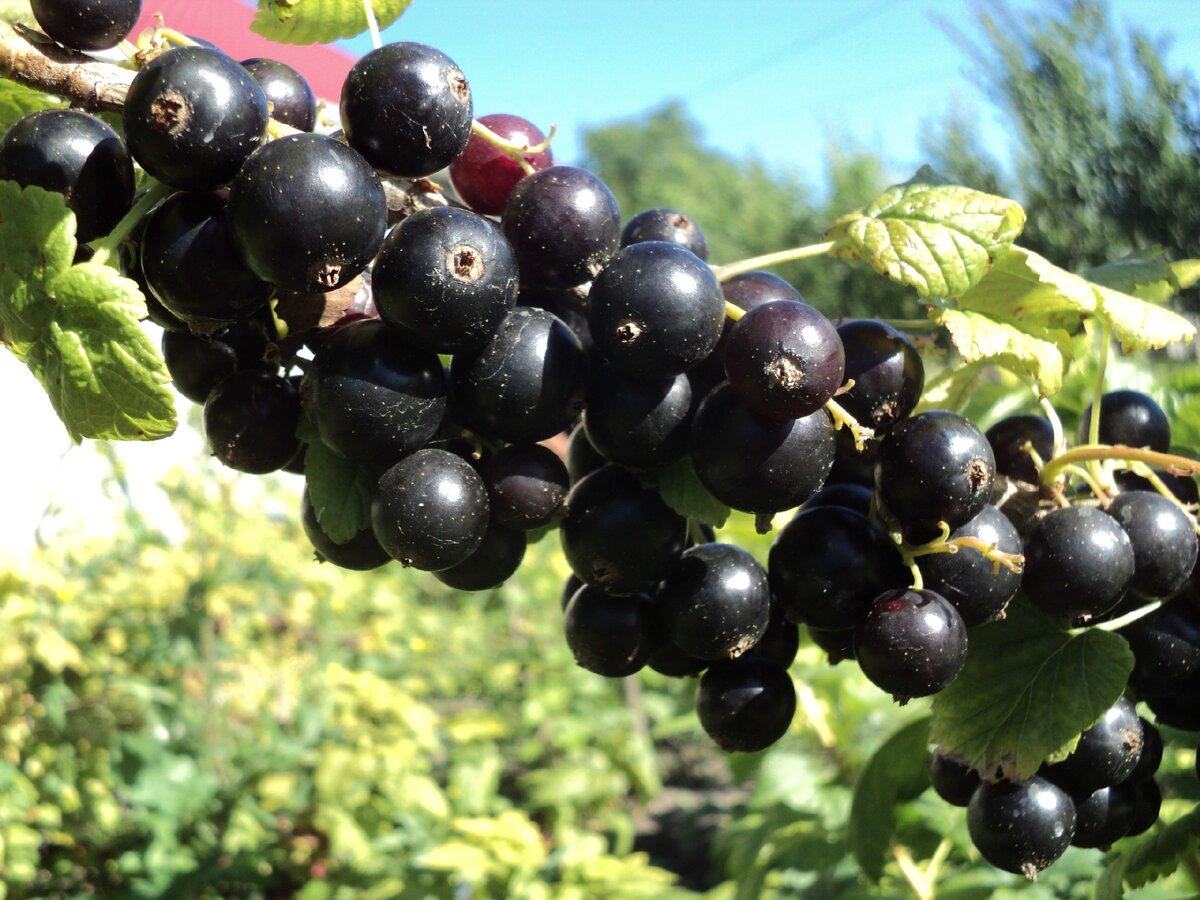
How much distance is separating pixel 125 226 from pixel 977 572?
76 centimetres

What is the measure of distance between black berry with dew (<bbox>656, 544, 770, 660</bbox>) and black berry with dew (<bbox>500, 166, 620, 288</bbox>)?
0.29 meters

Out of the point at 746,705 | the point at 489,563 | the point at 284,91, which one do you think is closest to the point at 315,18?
the point at 284,91

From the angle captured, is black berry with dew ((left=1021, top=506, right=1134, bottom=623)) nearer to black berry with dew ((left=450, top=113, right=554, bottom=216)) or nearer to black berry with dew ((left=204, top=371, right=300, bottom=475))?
black berry with dew ((left=450, top=113, right=554, bottom=216))

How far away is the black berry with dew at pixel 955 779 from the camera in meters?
0.99

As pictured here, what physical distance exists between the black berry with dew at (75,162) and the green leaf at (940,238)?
0.62m

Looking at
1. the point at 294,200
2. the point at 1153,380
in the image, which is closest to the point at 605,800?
the point at 1153,380

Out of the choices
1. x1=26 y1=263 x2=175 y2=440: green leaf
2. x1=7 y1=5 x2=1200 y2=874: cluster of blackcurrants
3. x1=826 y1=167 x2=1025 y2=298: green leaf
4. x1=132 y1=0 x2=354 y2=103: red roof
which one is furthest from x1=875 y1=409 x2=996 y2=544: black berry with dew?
x1=132 y1=0 x2=354 y2=103: red roof

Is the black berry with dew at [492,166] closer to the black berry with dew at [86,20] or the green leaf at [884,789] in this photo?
the black berry with dew at [86,20]

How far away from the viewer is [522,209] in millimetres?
849

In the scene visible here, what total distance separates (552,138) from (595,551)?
0.39 metres

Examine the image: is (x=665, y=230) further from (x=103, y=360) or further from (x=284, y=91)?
(x=103, y=360)

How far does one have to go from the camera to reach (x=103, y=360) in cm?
70

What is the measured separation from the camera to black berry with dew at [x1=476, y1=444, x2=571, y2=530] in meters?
0.85

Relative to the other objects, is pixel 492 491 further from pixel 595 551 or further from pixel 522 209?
pixel 522 209
